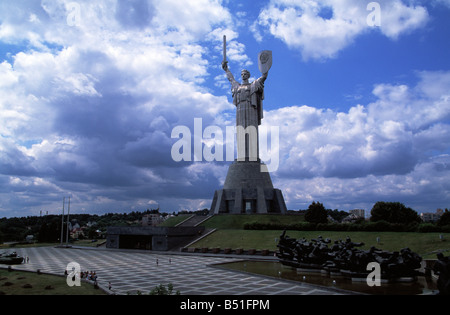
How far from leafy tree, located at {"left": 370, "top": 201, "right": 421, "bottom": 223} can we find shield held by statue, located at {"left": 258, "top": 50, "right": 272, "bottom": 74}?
22.3 m

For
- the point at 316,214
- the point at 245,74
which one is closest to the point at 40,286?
the point at 316,214

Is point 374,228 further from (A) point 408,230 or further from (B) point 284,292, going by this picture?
(B) point 284,292

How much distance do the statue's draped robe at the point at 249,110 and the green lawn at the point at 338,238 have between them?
13.2m

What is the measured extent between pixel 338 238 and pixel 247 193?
666 inches

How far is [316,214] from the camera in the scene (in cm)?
3400

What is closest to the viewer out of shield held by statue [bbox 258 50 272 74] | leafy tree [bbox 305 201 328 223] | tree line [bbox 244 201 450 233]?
tree line [bbox 244 201 450 233]

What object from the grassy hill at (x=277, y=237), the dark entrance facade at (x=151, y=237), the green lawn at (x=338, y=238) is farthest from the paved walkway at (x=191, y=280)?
the dark entrance facade at (x=151, y=237)

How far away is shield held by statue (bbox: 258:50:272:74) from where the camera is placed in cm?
4575

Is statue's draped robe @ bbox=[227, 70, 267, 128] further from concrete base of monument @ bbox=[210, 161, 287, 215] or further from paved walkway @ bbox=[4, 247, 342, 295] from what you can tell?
paved walkway @ bbox=[4, 247, 342, 295]

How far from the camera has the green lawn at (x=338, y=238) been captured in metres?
23.0

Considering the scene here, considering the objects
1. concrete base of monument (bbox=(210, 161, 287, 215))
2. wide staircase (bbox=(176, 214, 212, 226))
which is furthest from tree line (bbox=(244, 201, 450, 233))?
concrete base of monument (bbox=(210, 161, 287, 215))

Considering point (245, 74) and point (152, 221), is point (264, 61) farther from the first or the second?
point (152, 221)

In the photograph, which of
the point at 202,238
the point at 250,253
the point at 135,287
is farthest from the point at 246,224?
the point at 135,287
